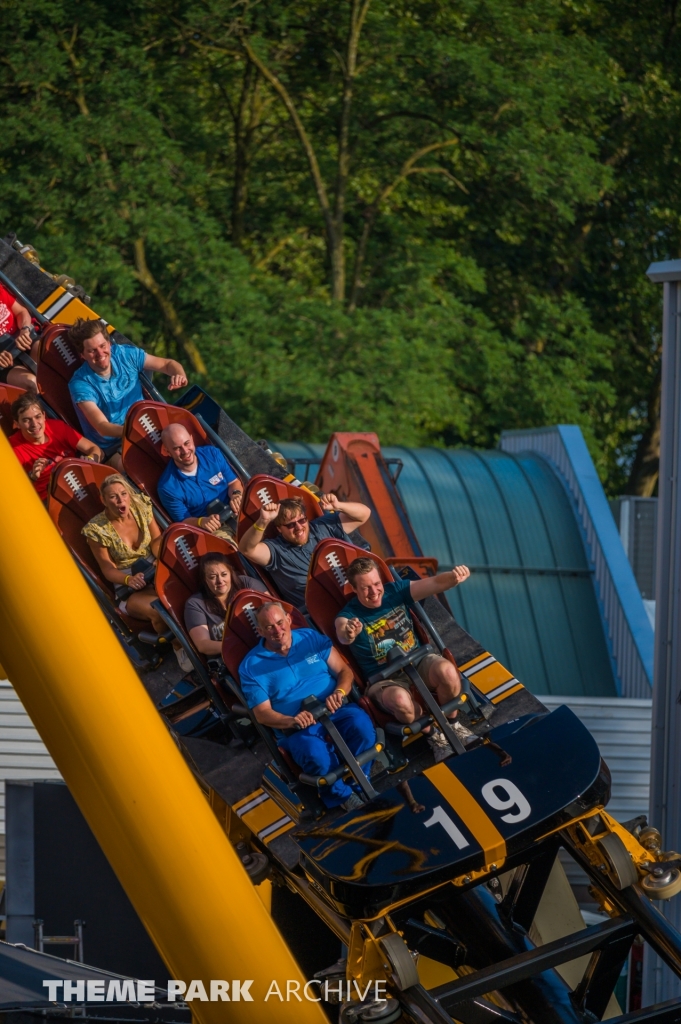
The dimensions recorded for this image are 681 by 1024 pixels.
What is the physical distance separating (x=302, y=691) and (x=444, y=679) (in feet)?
2.04

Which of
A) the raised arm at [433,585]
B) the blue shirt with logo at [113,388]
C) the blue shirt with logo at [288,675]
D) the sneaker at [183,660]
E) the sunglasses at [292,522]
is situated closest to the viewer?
the blue shirt with logo at [288,675]

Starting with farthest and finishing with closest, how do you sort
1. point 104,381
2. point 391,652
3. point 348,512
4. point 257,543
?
point 104,381
point 348,512
point 257,543
point 391,652

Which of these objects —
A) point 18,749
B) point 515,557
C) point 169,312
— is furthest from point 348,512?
point 169,312

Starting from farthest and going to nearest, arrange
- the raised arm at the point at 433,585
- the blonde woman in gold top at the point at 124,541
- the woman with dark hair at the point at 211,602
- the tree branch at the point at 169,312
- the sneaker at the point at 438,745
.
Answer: the tree branch at the point at 169,312 < the blonde woman in gold top at the point at 124,541 < the woman with dark hair at the point at 211,602 < the raised arm at the point at 433,585 < the sneaker at the point at 438,745

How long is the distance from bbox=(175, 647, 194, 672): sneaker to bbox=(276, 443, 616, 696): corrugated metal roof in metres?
4.96

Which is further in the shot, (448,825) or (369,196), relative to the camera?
(369,196)

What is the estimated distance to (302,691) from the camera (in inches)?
201

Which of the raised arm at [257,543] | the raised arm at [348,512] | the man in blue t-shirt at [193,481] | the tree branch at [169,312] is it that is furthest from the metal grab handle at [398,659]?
the tree branch at [169,312]

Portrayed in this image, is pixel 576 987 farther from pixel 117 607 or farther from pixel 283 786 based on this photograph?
pixel 117 607

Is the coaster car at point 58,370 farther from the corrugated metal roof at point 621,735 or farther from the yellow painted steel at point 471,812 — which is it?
the corrugated metal roof at point 621,735

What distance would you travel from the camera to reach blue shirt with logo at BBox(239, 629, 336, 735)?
507 cm

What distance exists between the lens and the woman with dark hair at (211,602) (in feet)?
18.0

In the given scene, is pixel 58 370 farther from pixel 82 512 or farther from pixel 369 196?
pixel 369 196

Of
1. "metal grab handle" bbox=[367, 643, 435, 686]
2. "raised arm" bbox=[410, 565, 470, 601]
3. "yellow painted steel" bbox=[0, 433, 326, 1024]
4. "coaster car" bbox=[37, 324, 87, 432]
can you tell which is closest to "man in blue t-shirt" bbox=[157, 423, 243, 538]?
"coaster car" bbox=[37, 324, 87, 432]
